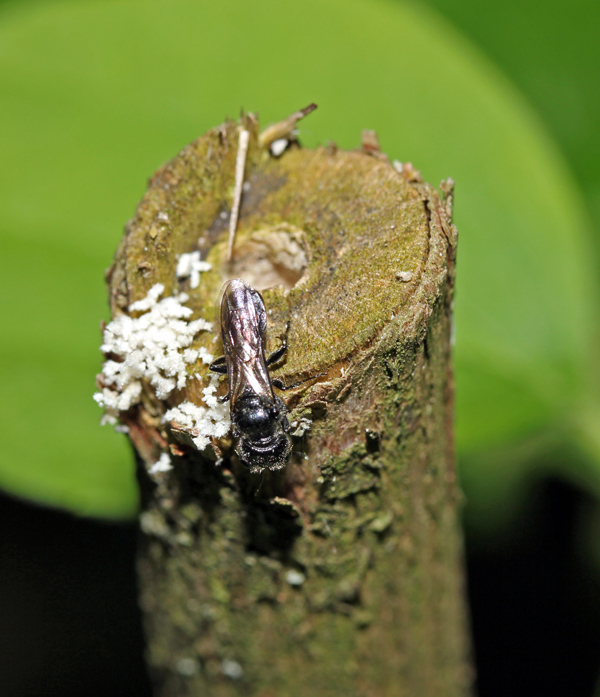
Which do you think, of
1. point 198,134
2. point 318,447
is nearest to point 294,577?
point 318,447

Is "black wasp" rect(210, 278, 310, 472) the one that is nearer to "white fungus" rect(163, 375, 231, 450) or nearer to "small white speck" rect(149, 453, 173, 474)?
"white fungus" rect(163, 375, 231, 450)

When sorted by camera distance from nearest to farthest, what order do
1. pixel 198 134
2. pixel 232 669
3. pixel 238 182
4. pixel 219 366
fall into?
pixel 219 366 → pixel 238 182 → pixel 232 669 → pixel 198 134

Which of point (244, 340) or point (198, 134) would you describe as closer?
point (244, 340)

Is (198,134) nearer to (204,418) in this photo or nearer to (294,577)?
(204,418)

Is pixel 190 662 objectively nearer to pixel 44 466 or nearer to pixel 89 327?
pixel 44 466

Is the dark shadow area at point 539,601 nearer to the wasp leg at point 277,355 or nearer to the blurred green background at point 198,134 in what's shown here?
the blurred green background at point 198,134

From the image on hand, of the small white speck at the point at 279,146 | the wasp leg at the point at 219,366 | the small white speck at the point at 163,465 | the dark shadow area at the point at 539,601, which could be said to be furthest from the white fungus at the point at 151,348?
the dark shadow area at the point at 539,601

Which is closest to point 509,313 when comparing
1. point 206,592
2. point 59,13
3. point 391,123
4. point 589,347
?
point 589,347

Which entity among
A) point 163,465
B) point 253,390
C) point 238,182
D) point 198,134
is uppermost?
point 198,134
